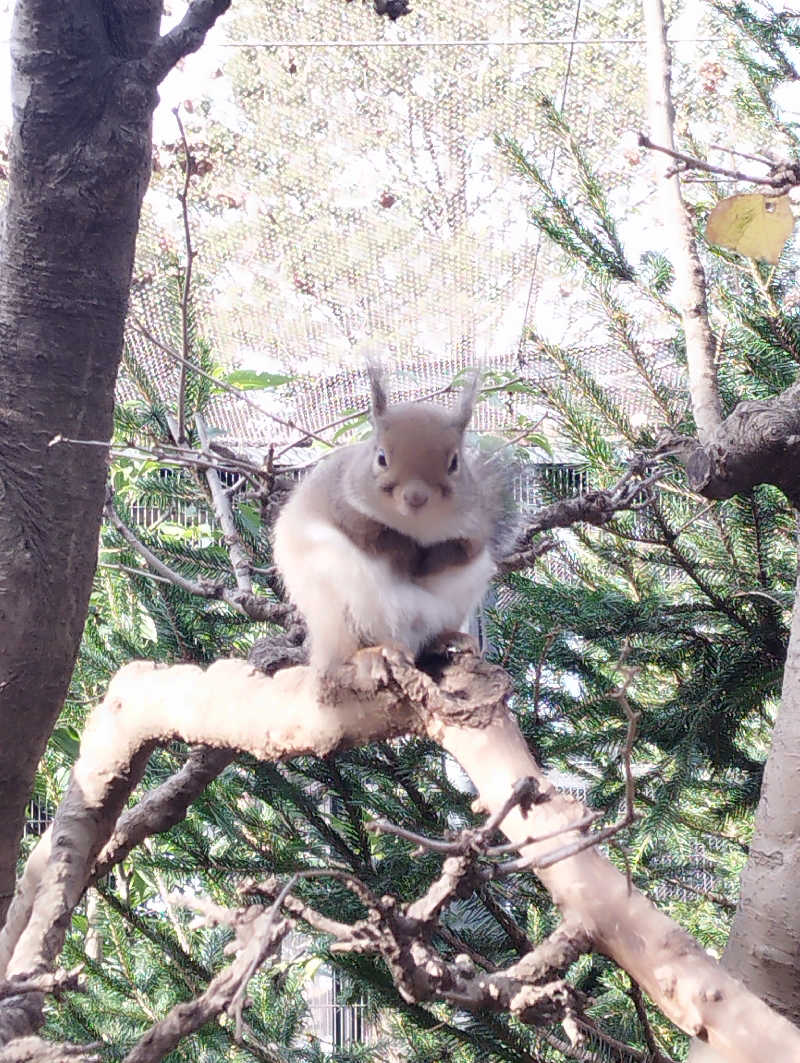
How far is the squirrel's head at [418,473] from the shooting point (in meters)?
1.08

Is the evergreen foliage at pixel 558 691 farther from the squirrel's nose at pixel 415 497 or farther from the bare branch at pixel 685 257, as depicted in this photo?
the squirrel's nose at pixel 415 497

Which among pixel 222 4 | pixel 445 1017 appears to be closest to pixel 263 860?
pixel 445 1017

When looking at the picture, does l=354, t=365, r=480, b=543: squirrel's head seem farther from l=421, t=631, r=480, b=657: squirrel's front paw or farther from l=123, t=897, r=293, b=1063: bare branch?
l=123, t=897, r=293, b=1063: bare branch

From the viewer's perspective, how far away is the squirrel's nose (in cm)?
104

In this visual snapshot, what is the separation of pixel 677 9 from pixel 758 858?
1.87m

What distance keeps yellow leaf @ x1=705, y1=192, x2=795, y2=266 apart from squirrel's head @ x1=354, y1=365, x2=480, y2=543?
0.36m

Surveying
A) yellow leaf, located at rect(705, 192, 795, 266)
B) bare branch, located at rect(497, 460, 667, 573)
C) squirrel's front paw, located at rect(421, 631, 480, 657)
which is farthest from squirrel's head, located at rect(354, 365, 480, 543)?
yellow leaf, located at rect(705, 192, 795, 266)

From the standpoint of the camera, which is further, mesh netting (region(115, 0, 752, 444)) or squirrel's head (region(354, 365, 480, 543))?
mesh netting (region(115, 0, 752, 444))

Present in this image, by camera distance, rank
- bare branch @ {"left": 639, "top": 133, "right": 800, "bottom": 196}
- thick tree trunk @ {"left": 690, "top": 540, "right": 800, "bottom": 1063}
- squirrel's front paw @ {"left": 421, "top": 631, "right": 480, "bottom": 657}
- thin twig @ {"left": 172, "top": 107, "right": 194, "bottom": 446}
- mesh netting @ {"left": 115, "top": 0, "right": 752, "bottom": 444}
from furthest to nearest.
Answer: mesh netting @ {"left": 115, "top": 0, "right": 752, "bottom": 444}
thin twig @ {"left": 172, "top": 107, "right": 194, "bottom": 446}
squirrel's front paw @ {"left": 421, "top": 631, "right": 480, "bottom": 657}
thick tree trunk @ {"left": 690, "top": 540, "right": 800, "bottom": 1063}
bare branch @ {"left": 639, "top": 133, "right": 800, "bottom": 196}

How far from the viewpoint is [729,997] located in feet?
1.87

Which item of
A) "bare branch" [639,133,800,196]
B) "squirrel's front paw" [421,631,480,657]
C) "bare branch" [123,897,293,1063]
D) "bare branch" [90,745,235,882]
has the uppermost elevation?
"bare branch" [639,133,800,196]

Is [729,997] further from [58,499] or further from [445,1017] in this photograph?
[445,1017]

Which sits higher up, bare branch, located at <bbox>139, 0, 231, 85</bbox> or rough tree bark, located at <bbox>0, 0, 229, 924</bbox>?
bare branch, located at <bbox>139, 0, 231, 85</bbox>

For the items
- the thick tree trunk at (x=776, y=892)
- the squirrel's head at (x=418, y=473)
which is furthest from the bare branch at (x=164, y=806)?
the thick tree trunk at (x=776, y=892)
